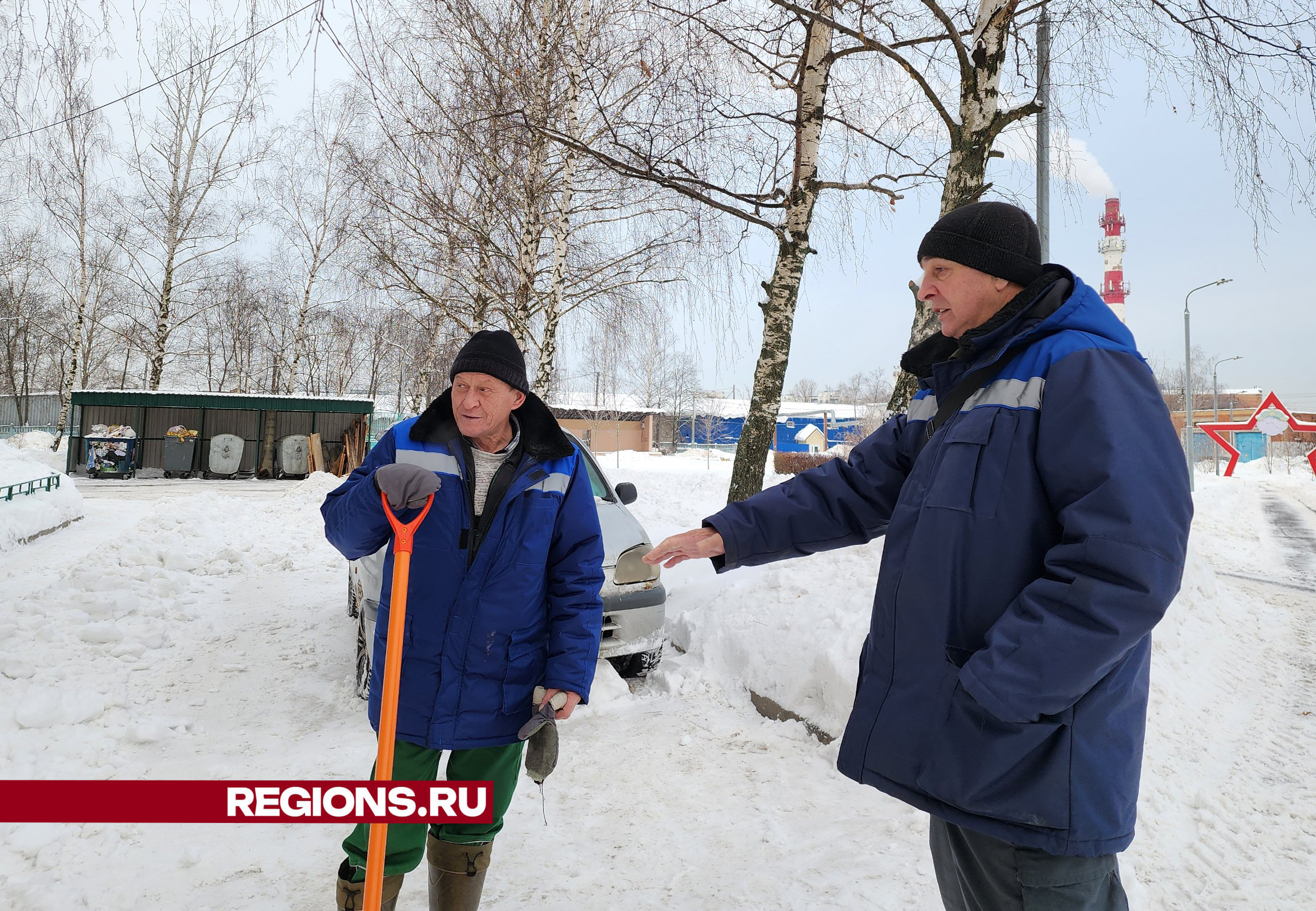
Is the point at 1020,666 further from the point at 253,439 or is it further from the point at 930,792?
the point at 253,439

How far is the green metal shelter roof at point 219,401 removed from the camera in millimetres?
21266

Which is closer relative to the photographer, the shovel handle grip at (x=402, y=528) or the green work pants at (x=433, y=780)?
the shovel handle grip at (x=402, y=528)

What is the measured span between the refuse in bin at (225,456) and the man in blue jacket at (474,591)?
23122 millimetres

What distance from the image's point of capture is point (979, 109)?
5805 mm

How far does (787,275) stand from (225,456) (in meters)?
20.7

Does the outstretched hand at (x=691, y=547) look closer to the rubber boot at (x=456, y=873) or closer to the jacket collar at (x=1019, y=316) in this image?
the jacket collar at (x=1019, y=316)

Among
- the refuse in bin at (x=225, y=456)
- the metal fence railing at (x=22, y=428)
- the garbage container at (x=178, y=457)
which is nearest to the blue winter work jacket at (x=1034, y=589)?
the refuse in bin at (x=225, y=456)

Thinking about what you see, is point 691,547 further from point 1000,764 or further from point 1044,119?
point 1044,119

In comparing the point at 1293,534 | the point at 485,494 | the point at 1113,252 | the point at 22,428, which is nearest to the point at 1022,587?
the point at 485,494

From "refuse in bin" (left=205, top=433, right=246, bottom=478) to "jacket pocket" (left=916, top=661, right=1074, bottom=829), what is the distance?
2471 cm

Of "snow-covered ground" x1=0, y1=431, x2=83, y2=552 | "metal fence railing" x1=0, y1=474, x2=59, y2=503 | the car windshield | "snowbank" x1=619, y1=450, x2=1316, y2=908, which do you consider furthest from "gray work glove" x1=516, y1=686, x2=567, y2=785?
"metal fence railing" x1=0, y1=474, x2=59, y2=503

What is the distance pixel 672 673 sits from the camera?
497cm

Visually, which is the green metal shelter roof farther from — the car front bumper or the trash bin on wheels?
the car front bumper

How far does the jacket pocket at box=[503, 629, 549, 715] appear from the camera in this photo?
2.28 metres
